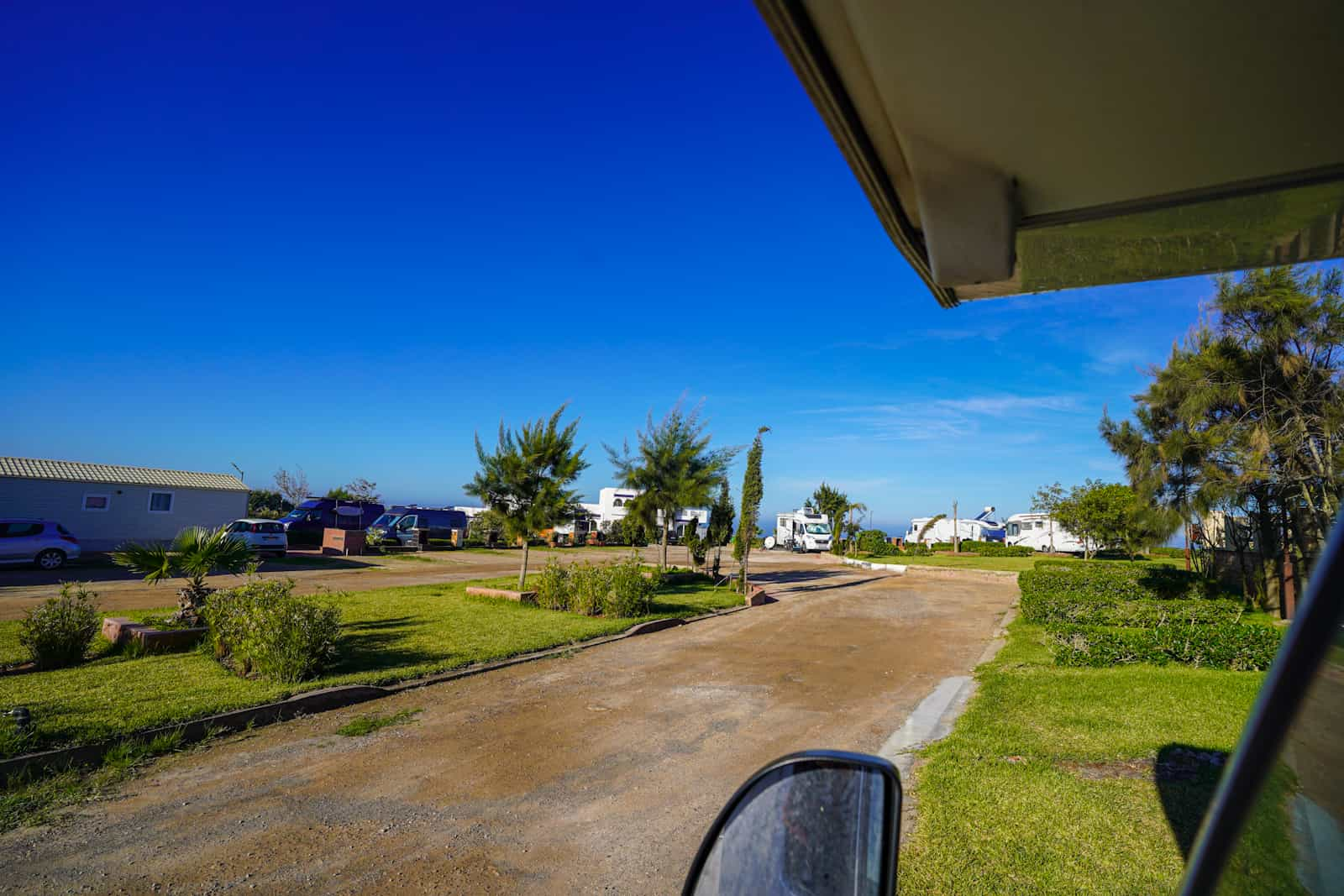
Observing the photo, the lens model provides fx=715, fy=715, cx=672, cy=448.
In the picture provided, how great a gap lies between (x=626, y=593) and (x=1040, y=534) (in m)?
45.8

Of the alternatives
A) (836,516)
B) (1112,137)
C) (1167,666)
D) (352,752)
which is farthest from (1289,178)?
(836,516)

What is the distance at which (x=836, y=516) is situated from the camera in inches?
1793

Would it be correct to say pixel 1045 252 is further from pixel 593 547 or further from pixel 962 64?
pixel 593 547

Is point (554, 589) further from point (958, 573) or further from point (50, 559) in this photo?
point (958, 573)

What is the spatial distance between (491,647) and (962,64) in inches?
385

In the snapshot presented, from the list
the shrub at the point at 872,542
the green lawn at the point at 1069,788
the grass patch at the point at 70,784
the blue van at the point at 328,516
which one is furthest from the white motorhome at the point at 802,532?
the grass patch at the point at 70,784

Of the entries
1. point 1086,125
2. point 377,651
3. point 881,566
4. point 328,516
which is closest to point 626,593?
point 377,651

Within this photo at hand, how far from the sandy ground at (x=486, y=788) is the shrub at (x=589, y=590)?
166 inches

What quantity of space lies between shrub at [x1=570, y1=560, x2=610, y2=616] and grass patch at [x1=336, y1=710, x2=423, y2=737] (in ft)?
22.5

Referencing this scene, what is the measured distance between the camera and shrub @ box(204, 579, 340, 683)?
793 cm

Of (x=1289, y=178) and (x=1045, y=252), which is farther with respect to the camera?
(x=1045, y=252)

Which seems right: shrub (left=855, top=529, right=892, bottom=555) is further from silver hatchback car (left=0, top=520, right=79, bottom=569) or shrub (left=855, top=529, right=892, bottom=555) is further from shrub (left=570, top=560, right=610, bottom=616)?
silver hatchback car (left=0, top=520, right=79, bottom=569)

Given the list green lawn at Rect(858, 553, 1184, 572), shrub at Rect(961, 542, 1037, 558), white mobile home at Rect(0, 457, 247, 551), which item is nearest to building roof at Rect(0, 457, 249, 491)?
white mobile home at Rect(0, 457, 247, 551)

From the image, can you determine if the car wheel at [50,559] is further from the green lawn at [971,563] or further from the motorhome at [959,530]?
the motorhome at [959,530]
